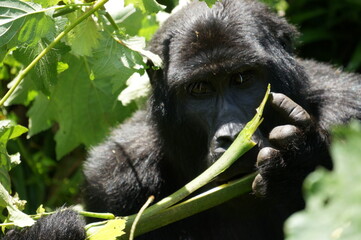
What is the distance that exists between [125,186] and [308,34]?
11.7 feet

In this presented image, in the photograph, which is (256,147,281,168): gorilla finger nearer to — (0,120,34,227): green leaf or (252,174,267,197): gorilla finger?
(252,174,267,197): gorilla finger

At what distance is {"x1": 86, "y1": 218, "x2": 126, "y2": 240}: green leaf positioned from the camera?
2.78 m

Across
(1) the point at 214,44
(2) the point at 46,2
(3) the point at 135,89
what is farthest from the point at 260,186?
(3) the point at 135,89

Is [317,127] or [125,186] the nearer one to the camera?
[317,127]

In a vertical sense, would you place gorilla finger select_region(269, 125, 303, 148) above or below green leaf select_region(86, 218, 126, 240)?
below

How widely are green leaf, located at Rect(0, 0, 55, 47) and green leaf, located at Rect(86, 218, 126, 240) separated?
99cm

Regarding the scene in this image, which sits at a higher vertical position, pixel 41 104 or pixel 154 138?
pixel 41 104

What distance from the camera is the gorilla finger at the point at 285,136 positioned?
3135 mm

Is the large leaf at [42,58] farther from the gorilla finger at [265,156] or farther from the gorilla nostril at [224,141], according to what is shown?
the gorilla finger at [265,156]

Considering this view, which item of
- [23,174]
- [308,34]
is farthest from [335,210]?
[308,34]

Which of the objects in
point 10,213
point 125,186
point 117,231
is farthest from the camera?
point 125,186

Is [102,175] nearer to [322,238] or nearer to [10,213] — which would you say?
[10,213]

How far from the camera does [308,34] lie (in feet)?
22.3

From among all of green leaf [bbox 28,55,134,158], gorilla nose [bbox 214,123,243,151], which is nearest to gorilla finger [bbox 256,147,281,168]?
Answer: gorilla nose [bbox 214,123,243,151]
